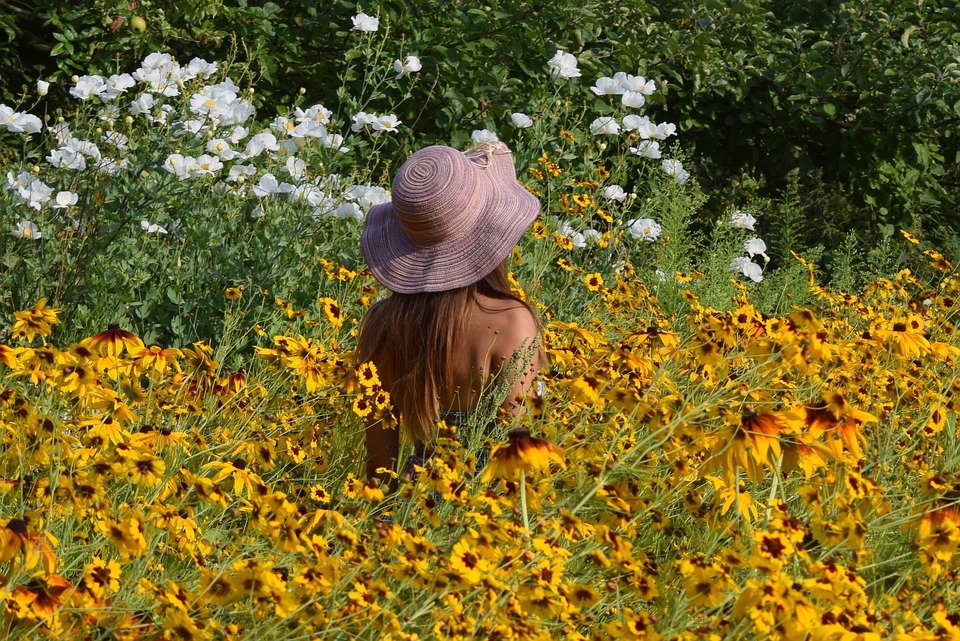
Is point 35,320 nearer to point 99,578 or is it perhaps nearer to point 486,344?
point 99,578

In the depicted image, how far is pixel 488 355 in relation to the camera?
2.93m

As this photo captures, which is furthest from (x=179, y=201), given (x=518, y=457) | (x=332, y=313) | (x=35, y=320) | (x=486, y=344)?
(x=518, y=457)

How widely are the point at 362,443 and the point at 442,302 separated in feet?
1.28

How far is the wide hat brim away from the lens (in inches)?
120

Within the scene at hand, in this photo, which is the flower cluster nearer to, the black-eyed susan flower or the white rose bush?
the black-eyed susan flower

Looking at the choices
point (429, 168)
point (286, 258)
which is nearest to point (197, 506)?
point (429, 168)

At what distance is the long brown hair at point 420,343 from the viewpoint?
9.91 ft

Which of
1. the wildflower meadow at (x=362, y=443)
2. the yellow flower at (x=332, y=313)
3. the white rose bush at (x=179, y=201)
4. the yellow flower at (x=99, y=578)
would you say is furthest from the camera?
the white rose bush at (x=179, y=201)

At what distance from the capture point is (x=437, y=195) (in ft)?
9.90

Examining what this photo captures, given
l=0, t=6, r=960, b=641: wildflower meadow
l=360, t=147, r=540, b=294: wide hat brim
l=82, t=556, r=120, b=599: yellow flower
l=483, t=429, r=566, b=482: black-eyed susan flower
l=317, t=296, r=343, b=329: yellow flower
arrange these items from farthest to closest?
l=360, t=147, r=540, b=294: wide hat brim, l=317, t=296, r=343, b=329: yellow flower, l=483, t=429, r=566, b=482: black-eyed susan flower, l=0, t=6, r=960, b=641: wildflower meadow, l=82, t=556, r=120, b=599: yellow flower

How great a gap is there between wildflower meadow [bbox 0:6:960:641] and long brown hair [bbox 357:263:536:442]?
15 centimetres

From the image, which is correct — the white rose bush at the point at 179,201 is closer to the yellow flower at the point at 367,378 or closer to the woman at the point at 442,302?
the woman at the point at 442,302

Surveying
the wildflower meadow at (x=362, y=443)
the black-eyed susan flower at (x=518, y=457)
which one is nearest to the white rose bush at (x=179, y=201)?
the wildflower meadow at (x=362, y=443)

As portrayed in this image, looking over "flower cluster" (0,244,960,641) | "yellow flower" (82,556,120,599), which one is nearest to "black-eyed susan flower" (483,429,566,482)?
"flower cluster" (0,244,960,641)
